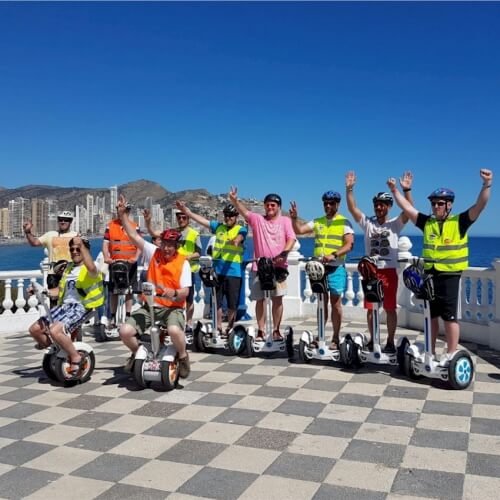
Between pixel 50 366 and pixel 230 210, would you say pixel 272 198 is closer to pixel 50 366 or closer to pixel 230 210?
pixel 230 210

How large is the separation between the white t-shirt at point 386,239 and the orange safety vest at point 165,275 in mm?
1937

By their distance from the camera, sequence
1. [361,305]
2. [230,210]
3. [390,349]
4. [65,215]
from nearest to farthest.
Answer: [390,349] → [230,210] → [65,215] → [361,305]

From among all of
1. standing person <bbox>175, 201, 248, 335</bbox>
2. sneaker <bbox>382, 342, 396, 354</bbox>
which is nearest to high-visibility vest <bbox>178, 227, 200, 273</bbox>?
standing person <bbox>175, 201, 248, 335</bbox>

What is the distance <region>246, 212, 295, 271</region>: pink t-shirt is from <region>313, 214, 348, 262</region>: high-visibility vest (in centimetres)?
35

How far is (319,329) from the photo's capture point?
5.88 m

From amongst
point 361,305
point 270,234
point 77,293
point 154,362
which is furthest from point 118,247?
point 361,305

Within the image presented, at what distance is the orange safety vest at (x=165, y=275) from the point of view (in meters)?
5.08

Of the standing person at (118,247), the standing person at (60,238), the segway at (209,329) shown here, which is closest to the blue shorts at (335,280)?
the segway at (209,329)

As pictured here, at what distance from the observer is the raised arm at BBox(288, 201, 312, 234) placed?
612cm

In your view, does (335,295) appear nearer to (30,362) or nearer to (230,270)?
(230,270)

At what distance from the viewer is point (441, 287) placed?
4.98 metres

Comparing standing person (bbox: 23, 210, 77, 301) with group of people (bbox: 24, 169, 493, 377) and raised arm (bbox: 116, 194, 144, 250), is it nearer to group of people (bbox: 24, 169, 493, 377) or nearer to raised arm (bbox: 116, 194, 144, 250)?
group of people (bbox: 24, 169, 493, 377)

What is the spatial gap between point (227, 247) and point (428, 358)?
257cm

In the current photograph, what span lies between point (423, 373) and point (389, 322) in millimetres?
794
